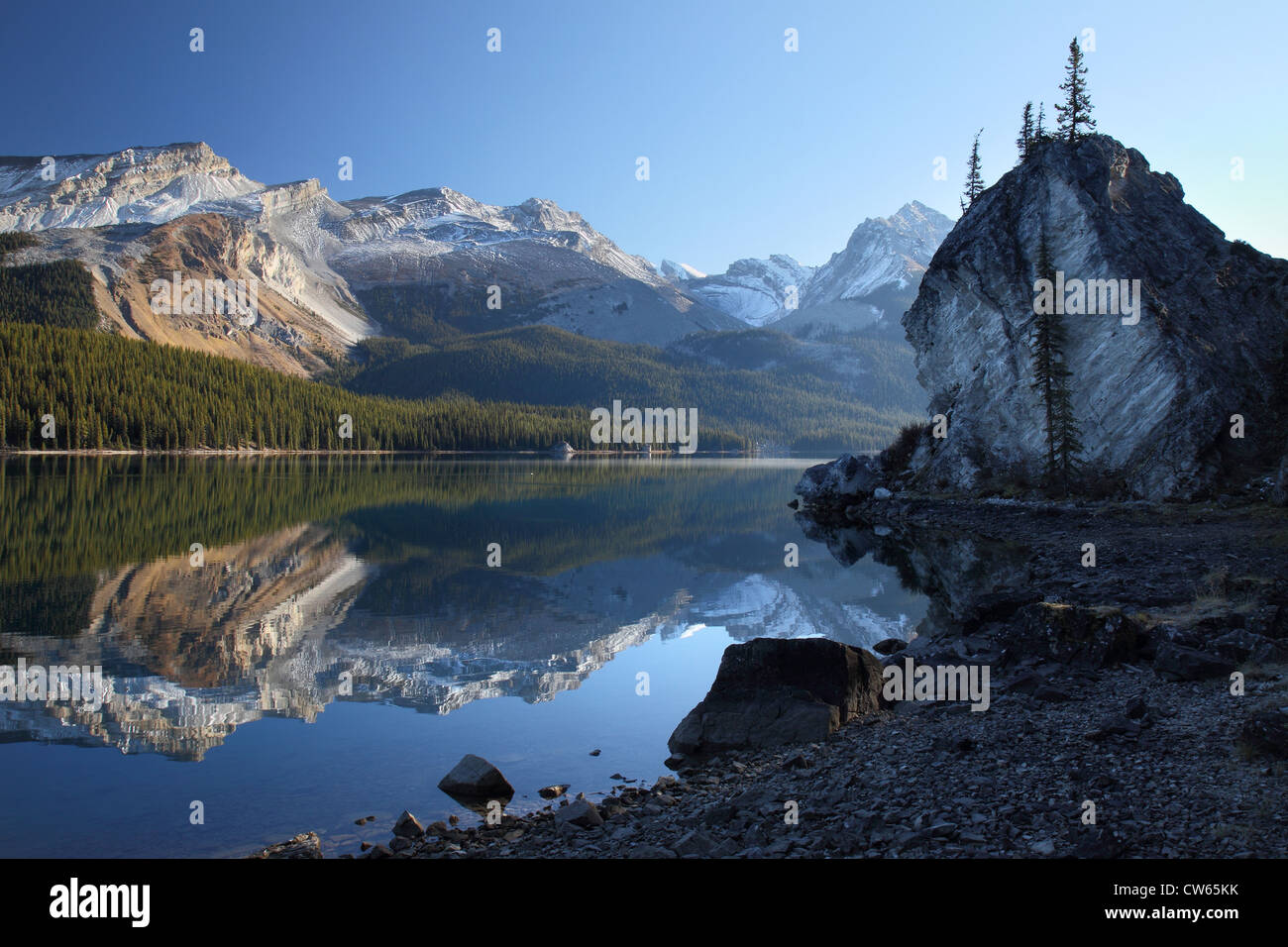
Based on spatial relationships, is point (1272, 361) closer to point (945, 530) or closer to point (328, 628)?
point (945, 530)

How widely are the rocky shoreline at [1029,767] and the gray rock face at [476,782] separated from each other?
0.97m

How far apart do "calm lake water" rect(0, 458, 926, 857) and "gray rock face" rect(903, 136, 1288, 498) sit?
17.2 metres

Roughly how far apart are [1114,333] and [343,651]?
4573cm

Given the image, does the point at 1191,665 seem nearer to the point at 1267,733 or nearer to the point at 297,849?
the point at 1267,733

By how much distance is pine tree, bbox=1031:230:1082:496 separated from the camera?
4756 centimetres

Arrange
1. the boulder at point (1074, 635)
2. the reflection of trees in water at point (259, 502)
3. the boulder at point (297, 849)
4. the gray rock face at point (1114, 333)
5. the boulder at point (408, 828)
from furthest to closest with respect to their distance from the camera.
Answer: the gray rock face at point (1114, 333)
the reflection of trees in water at point (259, 502)
the boulder at point (1074, 635)
the boulder at point (408, 828)
the boulder at point (297, 849)

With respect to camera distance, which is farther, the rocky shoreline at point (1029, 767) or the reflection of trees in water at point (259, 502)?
the reflection of trees in water at point (259, 502)

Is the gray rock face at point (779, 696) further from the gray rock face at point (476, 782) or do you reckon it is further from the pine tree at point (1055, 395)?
the pine tree at point (1055, 395)

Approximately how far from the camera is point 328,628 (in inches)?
926

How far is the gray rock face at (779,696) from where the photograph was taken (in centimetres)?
1444

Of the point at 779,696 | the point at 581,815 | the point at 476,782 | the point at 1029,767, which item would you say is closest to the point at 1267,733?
the point at 1029,767

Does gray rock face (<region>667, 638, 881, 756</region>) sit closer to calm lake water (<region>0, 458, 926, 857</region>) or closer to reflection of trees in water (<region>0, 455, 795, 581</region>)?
calm lake water (<region>0, 458, 926, 857</region>)

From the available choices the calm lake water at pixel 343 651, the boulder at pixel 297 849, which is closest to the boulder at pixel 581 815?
the calm lake water at pixel 343 651
